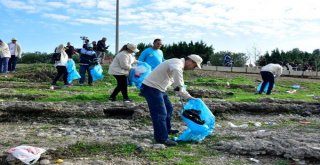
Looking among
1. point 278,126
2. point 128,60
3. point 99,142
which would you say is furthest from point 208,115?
point 128,60

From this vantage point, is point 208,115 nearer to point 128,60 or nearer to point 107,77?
point 128,60

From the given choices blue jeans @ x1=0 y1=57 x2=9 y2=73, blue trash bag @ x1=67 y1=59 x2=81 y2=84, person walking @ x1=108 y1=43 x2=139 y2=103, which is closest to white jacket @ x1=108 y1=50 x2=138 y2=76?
person walking @ x1=108 y1=43 x2=139 y2=103

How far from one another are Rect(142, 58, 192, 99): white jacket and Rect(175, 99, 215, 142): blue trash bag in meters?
0.40

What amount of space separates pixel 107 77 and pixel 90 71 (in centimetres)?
358

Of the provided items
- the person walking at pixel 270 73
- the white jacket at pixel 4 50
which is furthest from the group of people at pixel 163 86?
the white jacket at pixel 4 50

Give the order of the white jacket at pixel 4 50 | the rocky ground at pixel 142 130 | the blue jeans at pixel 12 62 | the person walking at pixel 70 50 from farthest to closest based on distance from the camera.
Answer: the blue jeans at pixel 12 62
the white jacket at pixel 4 50
the person walking at pixel 70 50
the rocky ground at pixel 142 130

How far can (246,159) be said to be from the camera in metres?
6.22

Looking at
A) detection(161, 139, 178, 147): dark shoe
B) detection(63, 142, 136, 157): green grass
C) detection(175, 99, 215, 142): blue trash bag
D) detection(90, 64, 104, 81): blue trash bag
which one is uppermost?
detection(90, 64, 104, 81): blue trash bag

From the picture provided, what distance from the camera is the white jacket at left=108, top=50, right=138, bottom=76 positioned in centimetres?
1029

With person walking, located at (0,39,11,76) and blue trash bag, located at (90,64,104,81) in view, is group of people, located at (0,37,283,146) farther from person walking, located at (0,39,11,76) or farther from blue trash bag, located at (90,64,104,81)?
blue trash bag, located at (90,64,104,81)

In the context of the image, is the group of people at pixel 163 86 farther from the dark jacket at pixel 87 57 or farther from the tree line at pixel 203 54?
the tree line at pixel 203 54

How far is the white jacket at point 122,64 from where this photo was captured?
10.3 m

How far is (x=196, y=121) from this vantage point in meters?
7.02

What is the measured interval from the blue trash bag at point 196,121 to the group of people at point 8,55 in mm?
12365
